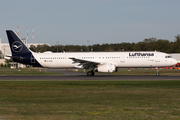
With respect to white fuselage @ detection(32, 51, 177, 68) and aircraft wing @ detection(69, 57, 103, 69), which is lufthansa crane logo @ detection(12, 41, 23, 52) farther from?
aircraft wing @ detection(69, 57, 103, 69)

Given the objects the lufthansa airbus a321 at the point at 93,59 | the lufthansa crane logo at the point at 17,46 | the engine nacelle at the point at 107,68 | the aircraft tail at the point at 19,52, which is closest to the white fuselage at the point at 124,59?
the lufthansa airbus a321 at the point at 93,59

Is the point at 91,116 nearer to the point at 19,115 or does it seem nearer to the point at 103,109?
the point at 103,109

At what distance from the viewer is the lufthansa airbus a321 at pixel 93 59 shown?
125 ft

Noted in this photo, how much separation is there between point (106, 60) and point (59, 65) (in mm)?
7667

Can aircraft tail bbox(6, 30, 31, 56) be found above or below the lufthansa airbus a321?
above

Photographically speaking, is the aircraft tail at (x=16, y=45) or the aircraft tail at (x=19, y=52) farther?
the aircraft tail at (x=16, y=45)

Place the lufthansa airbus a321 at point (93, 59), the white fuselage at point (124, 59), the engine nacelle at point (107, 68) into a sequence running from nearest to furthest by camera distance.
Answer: the engine nacelle at point (107, 68) → the lufthansa airbus a321 at point (93, 59) → the white fuselage at point (124, 59)

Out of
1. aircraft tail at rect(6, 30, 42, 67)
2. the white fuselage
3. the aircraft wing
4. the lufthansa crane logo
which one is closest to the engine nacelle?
the aircraft wing

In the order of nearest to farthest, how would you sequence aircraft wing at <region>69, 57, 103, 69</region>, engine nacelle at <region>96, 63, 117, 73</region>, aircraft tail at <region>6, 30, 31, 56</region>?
engine nacelle at <region>96, 63, 117, 73</region>
aircraft wing at <region>69, 57, 103, 69</region>
aircraft tail at <region>6, 30, 31, 56</region>

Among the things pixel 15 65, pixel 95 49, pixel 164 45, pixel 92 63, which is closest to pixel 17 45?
pixel 92 63

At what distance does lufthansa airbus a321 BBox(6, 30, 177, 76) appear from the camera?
38.2 m

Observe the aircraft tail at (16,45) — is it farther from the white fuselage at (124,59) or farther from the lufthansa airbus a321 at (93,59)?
the white fuselage at (124,59)

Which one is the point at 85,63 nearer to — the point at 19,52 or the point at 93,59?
the point at 93,59

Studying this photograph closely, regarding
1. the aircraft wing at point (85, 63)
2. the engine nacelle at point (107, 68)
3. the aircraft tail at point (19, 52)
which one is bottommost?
the engine nacelle at point (107, 68)
